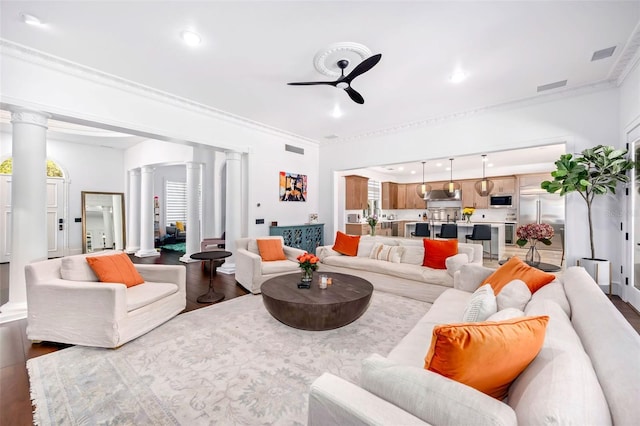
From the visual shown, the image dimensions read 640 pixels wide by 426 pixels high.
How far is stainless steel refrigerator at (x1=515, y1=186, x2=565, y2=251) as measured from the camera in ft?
24.4

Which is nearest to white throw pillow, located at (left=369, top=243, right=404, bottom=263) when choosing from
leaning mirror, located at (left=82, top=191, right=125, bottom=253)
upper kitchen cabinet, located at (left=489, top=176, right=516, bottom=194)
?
upper kitchen cabinet, located at (left=489, top=176, right=516, bottom=194)

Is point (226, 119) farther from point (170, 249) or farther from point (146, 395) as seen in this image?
point (170, 249)

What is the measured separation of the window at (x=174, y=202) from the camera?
9.91m

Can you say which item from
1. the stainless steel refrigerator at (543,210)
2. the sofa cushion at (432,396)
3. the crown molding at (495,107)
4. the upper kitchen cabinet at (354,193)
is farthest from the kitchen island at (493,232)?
the sofa cushion at (432,396)

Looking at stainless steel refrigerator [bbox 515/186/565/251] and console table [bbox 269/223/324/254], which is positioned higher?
stainless steel refrigerator [bbox 515/186/565/251]

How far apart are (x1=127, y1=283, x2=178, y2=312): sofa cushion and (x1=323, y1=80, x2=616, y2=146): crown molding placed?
4.82m

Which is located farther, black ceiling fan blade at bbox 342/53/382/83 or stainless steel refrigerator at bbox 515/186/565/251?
stainless steel refrigerator at bbox 515/186/565/251

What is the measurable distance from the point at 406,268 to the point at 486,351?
296 centimetres

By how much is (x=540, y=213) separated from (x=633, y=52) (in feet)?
19.5

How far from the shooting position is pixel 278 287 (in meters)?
3.00

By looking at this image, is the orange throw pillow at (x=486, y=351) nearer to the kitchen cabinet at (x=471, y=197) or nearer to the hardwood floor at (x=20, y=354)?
the hardwood floor at (x=20, y=354)

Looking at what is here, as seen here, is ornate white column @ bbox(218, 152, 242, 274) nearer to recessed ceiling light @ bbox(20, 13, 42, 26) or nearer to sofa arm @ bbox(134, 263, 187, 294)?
sofa arm @ bbox(134, 263, 187, 294)

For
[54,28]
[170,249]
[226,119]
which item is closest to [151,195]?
[170,249]

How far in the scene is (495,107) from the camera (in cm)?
436
